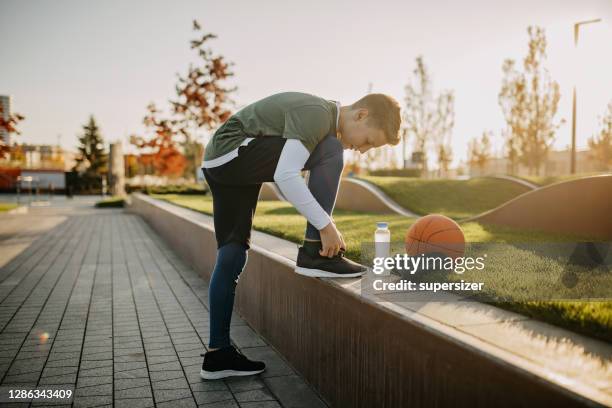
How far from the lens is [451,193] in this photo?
15.1 metres

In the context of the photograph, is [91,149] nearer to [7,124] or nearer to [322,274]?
[7,124]

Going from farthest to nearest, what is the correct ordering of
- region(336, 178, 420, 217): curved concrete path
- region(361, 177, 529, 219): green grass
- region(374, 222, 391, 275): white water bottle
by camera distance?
region(361, 177, 529, 219): green grass → region(336, 178, 420, 217): curved concrete path → region(374, 222, 391, 275): white water bottle

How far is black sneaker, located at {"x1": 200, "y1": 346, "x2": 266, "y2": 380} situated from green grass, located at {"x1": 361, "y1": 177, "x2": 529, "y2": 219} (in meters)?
10.1

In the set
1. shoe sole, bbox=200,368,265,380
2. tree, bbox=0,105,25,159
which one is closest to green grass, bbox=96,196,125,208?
tree, bbox=0,105,25,159

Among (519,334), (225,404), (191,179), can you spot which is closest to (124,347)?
(225,404)

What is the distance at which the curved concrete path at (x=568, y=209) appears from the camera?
22.6 ft

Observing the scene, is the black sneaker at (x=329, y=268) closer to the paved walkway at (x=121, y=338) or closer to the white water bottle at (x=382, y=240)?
the white water bottle at (x=382, y=240)

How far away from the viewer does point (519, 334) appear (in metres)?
2.17

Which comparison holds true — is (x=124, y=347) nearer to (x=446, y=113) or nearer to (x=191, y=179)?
(x=446, y=113)

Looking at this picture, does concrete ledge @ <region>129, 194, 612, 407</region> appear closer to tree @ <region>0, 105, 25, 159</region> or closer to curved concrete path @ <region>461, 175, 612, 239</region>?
curved concrete path @ <region>461, 175, 612, 239</region>

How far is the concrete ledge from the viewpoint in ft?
5.60

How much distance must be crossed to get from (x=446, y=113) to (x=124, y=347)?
41.2 meters

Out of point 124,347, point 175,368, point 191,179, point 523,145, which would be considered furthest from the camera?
point 191,179

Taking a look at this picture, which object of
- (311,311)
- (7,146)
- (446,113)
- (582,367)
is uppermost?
(446,113)
